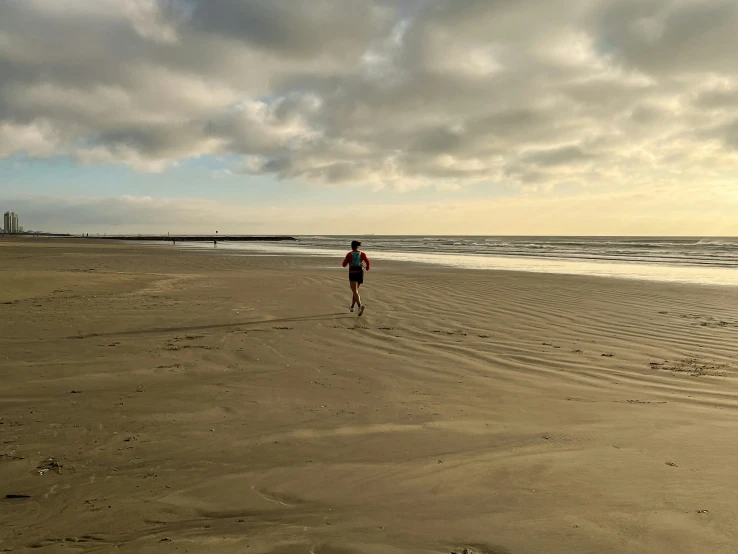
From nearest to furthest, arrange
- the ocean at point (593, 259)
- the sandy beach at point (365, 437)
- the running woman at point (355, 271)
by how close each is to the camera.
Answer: the sandy beach at point (365, 437), the running woman at point (355, 271), the ocean at point (593, 259)

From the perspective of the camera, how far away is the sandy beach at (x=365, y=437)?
3.10 metres

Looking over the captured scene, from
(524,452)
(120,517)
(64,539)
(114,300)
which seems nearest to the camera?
(64,539)

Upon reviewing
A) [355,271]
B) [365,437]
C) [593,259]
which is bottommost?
[365,437]

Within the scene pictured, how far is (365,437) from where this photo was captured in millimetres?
4633

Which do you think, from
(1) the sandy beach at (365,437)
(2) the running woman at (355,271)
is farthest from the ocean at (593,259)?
(1) the sandy beach at (365,437)

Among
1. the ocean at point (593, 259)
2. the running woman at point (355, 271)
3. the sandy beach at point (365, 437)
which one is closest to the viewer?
the sandy beach at point (365, 437)

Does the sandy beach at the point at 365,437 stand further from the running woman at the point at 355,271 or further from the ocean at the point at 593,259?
the ocean at the point at 593,259

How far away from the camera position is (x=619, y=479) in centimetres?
379

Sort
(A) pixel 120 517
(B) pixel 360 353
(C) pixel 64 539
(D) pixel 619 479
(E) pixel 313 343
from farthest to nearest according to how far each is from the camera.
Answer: (E) pixel 313 343, (B) pixel 360 353, (D) pixel 619 479, (A) pixel 120 517, (C) pixel 64 539

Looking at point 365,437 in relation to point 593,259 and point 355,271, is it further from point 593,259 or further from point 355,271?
point 593,259

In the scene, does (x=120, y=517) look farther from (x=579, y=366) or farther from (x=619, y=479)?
(x=579, y=366)

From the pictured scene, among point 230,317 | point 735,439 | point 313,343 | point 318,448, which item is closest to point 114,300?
point 230,317

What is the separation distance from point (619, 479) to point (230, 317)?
9033 millimetres

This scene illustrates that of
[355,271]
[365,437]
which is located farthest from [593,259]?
[365,437]
